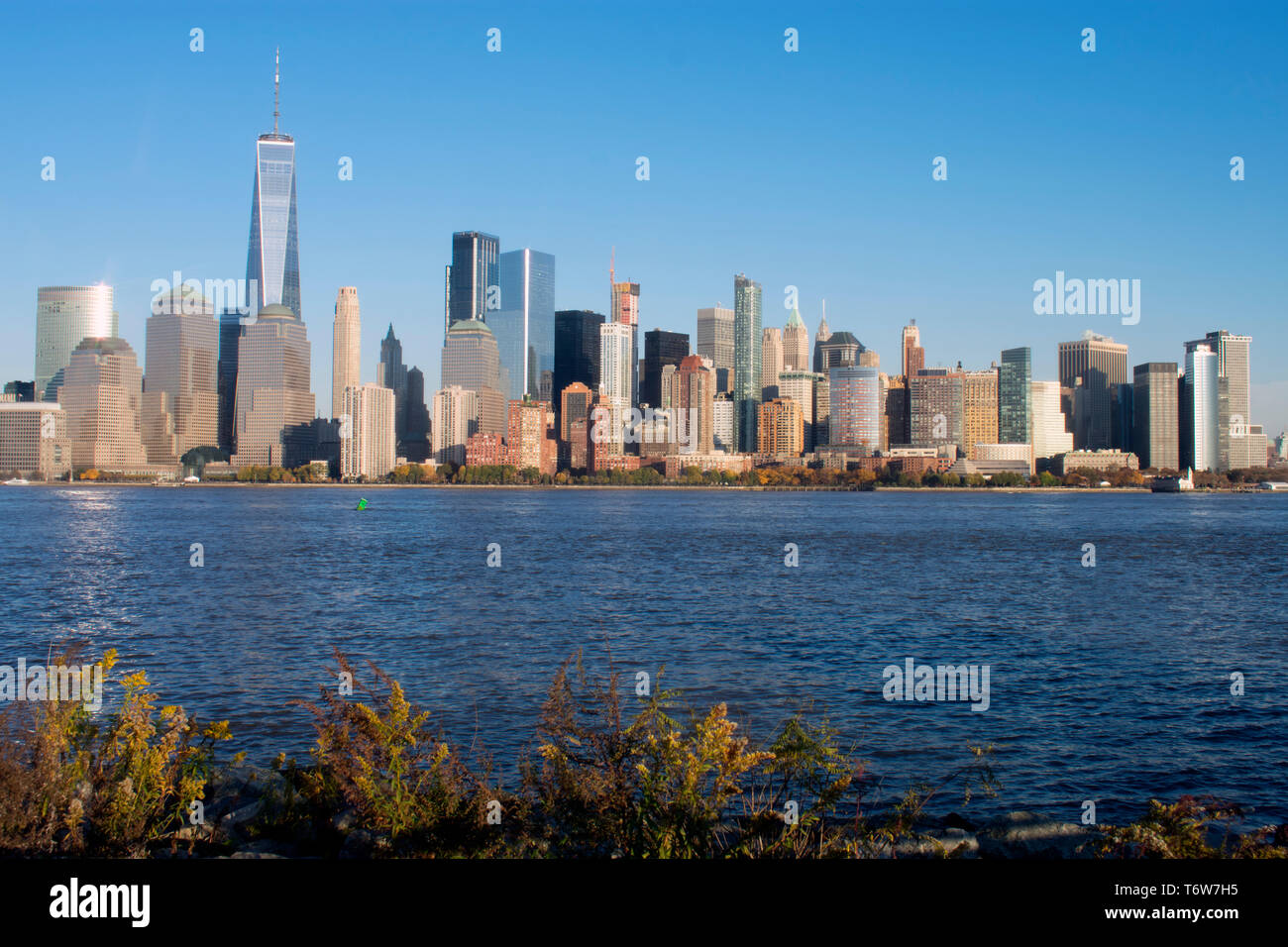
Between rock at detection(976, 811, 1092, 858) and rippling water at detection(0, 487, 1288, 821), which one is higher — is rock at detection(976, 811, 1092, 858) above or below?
above

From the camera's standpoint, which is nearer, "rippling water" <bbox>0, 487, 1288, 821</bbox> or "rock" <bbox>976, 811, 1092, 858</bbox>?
"rock" <bbox>976, 811, 1092, 858</bbox>

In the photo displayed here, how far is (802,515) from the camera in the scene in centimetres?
12281

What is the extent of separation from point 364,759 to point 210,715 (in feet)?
42.8

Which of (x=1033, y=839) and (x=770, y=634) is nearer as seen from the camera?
(x=1033, y=839)

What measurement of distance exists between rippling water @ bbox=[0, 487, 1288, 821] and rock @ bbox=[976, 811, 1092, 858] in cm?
315

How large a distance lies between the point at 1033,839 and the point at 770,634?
63.4ft

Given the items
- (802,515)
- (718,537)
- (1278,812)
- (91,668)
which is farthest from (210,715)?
(802,515)

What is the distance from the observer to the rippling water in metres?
19.0

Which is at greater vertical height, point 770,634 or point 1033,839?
point 1033,839

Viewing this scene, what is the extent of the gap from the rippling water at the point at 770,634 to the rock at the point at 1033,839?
3148 mm

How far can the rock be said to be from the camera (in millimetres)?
11406

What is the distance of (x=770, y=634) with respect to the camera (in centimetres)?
3114

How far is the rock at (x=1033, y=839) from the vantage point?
11406mm
